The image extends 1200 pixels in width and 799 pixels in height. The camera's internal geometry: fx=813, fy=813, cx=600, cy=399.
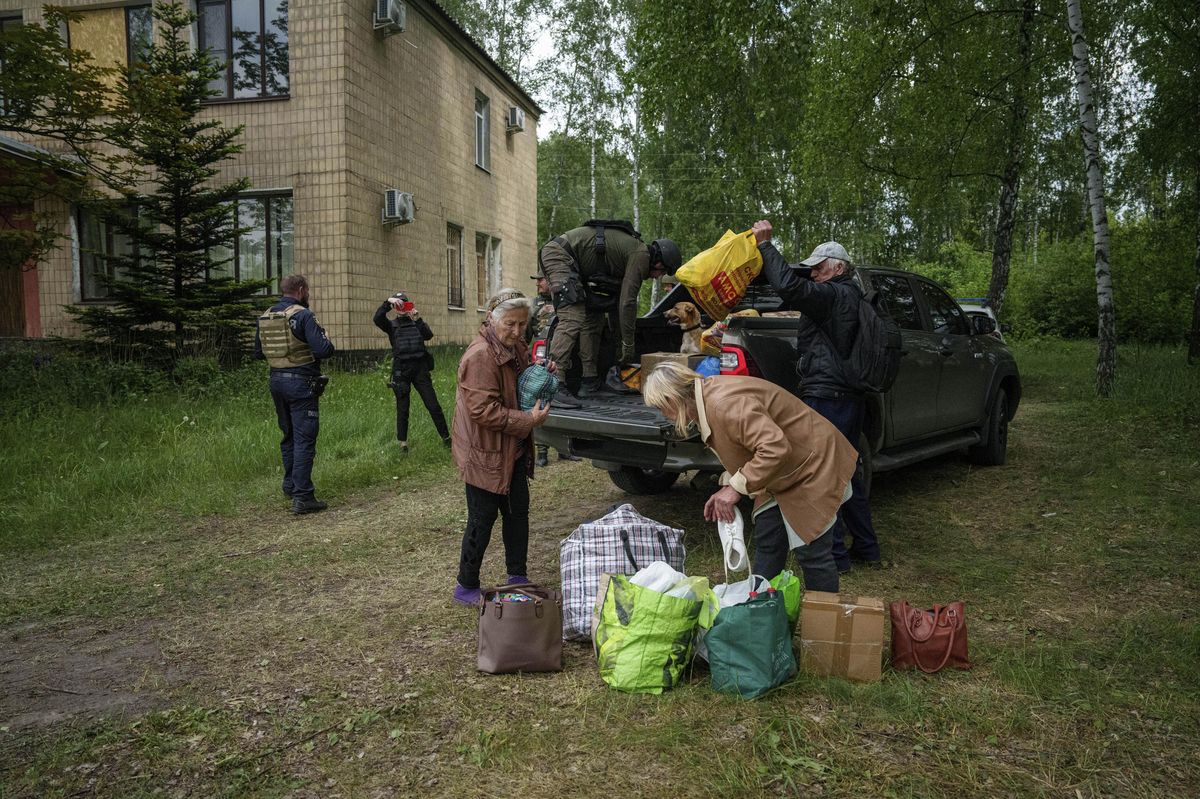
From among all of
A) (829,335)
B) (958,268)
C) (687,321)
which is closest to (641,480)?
(687,321)

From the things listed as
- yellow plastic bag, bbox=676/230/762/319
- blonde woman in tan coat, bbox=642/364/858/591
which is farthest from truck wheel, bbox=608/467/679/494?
blonde woman in tan coat, bbox=642/364/858/591

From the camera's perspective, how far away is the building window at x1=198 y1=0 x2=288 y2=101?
1341 cm

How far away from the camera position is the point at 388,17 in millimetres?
13688

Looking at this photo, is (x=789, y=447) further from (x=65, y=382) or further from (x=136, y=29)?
(x=136, y=29)

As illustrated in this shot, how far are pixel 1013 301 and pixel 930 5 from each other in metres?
17.4

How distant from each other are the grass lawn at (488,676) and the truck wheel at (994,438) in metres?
0.16

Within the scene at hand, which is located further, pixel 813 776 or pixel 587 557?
pixel 587 557

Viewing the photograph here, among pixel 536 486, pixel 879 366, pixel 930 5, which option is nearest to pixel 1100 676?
pixel 879 366

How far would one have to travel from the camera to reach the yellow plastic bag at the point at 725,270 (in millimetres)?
4840

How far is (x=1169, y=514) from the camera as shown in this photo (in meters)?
5.72

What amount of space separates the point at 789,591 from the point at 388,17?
1327 centimetres

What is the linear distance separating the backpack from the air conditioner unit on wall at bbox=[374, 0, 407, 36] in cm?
1197

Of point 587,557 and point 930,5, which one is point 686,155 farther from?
point 587,557

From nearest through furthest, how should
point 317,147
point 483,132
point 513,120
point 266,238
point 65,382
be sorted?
1. point 65,382
2. point 317,147
3. point 266,238
4. point 483,132
5. point 513,120
